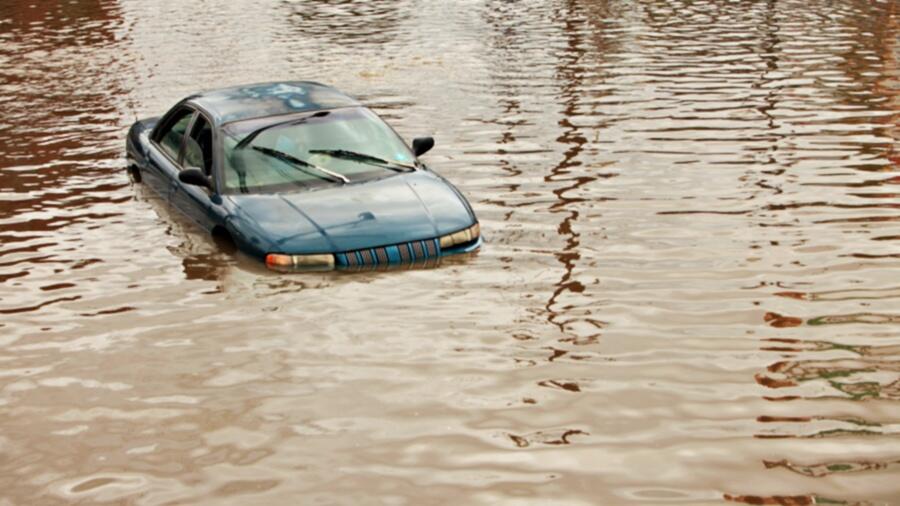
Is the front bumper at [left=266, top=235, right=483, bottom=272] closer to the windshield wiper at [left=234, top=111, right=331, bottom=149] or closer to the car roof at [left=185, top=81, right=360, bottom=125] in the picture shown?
the windshield wiper at [left=234, top=111, right=331, bottom=149]

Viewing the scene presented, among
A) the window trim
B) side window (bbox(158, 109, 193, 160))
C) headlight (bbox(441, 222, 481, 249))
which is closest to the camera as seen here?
headlight (bbox(441, 222, 481, 249))

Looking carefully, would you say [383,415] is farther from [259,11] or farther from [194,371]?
[259,11]

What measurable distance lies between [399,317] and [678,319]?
1.87 meters

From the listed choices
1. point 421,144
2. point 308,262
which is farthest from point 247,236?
point 421,144

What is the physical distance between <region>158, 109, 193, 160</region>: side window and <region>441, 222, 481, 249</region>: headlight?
318 centimetres

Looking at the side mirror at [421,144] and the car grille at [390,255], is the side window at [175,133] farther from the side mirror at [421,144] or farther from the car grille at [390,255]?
the car grille at [390,255]

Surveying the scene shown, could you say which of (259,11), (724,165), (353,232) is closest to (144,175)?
(353,232)

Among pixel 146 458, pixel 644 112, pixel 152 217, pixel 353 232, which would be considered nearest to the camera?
pixel 146 458

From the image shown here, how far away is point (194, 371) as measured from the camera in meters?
7.90

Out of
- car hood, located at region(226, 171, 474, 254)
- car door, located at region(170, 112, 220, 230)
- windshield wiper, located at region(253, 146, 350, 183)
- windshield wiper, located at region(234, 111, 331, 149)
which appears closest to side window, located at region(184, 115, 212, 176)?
car door, located at region(170, 112, 220, 230)

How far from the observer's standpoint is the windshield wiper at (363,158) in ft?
35.3

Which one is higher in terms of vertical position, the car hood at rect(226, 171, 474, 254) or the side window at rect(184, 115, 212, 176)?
the side window at rect(184, 115, 212, 176)

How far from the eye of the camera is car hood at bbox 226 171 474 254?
9.70 m

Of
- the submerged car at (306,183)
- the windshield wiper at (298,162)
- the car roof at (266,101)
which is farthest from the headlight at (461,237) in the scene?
the car roof at (266,101)
